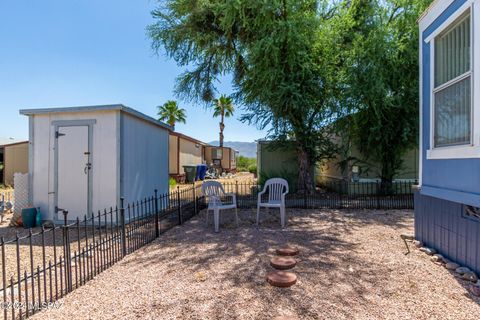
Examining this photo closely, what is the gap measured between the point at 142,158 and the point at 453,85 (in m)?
6.23

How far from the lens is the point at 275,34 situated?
7.75m

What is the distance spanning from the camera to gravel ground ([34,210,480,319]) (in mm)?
2467

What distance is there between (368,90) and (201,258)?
7000 mm

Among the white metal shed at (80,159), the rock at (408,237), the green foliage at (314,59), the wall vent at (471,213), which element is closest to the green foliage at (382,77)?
the green foliage at (314,59)

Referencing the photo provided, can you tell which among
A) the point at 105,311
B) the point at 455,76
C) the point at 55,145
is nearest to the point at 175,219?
the point at 55,145

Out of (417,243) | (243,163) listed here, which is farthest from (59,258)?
(243,163)

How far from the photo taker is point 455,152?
3361mm

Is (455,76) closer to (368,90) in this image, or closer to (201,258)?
(201,258)

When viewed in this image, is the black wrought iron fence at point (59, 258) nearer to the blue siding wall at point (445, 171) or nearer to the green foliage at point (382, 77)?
the blue siding wall at point (445, 171)

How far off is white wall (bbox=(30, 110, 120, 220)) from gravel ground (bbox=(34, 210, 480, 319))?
2.06 m

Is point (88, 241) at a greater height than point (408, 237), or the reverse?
point (408, 237)

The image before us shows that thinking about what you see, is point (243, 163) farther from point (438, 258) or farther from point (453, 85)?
point (453, 85)

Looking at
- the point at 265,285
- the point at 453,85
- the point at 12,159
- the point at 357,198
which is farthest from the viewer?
the point at 12,159

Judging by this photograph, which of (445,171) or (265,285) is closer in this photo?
(265,285)
